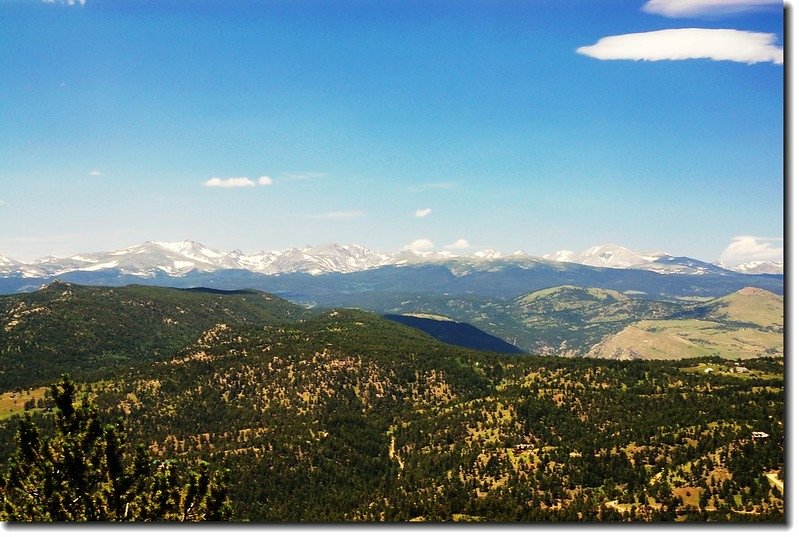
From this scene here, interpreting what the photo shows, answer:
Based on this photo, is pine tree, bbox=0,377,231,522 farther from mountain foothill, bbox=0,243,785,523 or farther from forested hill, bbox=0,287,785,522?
forested hill, bbox=0,287,785,522

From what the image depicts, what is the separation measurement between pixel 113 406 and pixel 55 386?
114m

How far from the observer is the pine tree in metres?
17.0

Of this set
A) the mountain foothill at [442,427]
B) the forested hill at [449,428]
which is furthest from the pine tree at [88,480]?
the forested hill at [449,428]

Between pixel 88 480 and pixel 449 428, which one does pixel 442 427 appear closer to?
pixel 449 428

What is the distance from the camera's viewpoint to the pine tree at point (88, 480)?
17031 mm

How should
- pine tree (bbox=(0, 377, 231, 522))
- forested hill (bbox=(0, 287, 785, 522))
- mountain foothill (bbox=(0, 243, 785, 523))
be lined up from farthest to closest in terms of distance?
forested hill (bbox=(0, 287, 785, 522)) → mountain foothill (bbox=(0, 243, 785, 523)) → pine tree (bbox=(0, 377, 231, 522))

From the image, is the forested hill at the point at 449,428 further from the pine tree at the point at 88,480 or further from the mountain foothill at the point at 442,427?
the pine tree at the point at 88,480

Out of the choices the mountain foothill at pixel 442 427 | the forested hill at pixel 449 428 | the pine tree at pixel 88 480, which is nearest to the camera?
the pine tree at pixel 88 480

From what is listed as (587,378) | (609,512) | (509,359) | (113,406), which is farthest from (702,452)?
(113,406)

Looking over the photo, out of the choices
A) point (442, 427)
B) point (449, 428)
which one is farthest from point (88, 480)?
point (442, 427)

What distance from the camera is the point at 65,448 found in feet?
58.3

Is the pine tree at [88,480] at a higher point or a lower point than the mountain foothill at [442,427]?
higher

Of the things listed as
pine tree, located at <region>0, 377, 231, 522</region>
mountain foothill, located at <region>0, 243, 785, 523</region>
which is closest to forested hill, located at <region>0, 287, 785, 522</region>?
mountain foothill, located at <region>0, 243, 785, 523</region>

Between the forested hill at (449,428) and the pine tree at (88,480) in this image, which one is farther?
the forested hill at (449,428)
